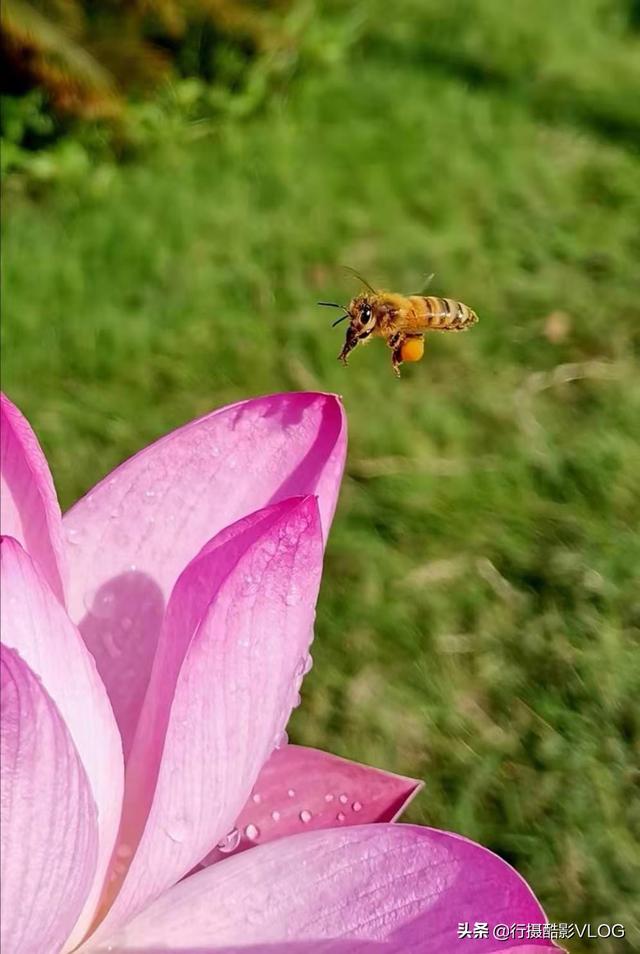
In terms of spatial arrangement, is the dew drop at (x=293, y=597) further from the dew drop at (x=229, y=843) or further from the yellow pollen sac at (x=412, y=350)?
the yellow pollen sac at (x=412, y=350)

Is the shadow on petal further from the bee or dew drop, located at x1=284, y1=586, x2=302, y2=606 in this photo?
the bee

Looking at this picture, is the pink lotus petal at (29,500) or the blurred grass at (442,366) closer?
the pink lotus petal at (29,500)

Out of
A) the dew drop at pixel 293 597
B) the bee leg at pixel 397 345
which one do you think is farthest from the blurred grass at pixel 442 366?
the dew drop at pixel 293 597

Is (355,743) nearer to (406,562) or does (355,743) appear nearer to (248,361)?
(406,562)

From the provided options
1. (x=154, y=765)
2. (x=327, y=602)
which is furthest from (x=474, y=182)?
(x=154, y=765)

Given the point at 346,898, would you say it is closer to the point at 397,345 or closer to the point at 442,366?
the point at 397,345

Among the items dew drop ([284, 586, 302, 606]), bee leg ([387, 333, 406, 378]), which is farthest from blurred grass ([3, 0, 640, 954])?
dew drop ([284, 586, 302, 606])
